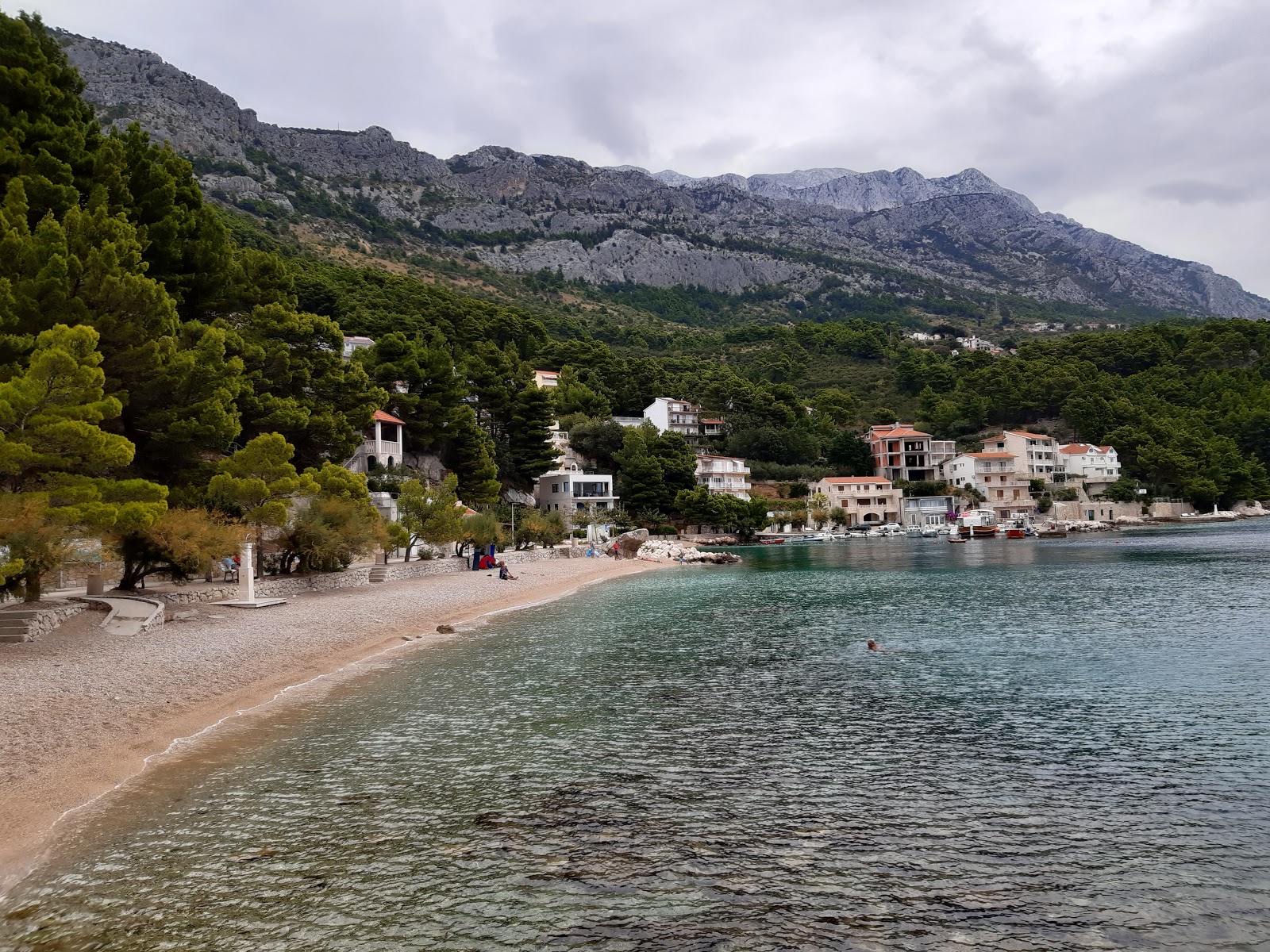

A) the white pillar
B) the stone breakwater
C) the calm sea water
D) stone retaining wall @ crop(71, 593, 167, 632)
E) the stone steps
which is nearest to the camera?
the calm sea water

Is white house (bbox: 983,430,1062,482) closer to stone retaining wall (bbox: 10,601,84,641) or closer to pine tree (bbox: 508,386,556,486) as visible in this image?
pine tree (bbox: 508,386,556,486)

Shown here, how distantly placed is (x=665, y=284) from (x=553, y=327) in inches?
2454

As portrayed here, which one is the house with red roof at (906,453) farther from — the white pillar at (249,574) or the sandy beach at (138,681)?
the white pillar at (249,574)

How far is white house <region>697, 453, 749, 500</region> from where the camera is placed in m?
87.6

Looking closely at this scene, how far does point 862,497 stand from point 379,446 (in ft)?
207

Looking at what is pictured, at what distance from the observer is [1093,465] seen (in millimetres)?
96312

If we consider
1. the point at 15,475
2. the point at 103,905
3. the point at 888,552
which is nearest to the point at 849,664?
the point at 103,905

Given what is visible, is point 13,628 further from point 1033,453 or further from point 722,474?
point 1033,453

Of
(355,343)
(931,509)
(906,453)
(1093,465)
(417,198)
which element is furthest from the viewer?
(417,198)

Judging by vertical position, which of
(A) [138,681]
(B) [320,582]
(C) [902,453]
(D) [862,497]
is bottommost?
(A) [138,681]

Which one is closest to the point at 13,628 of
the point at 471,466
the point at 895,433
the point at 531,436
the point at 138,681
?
the point at 138,681

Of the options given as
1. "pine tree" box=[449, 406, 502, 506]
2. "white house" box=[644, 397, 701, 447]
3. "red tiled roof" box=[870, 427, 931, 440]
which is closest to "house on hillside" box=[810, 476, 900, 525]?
"red tiled roof" box=[870, 427, 931, 440]

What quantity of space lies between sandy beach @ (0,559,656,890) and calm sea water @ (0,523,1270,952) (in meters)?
0.74

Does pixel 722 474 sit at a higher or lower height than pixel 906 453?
lower
